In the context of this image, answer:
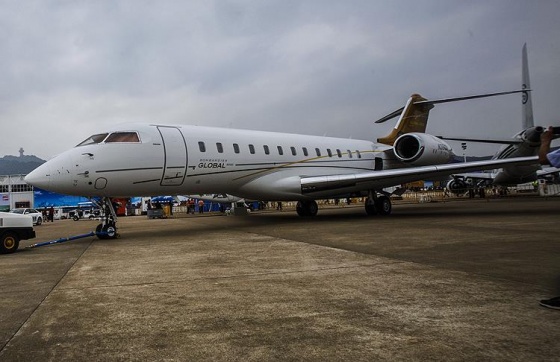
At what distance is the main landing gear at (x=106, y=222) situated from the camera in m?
11.5

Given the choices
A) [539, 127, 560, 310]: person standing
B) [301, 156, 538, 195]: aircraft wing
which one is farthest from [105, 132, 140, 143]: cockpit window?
[539, 127, 560, 310]: person standing

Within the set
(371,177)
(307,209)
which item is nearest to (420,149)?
(371,177)

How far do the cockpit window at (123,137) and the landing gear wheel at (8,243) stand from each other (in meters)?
3.29

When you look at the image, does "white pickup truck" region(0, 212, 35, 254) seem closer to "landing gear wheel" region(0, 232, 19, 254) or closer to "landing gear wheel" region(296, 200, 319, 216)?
"landing gear wheel" region(0, 232, 19, 254)

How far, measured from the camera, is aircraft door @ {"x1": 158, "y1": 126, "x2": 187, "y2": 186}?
12.0 m

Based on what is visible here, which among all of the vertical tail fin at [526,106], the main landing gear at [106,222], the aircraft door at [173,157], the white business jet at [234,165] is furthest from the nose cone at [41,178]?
the vertical tail fin at [526,106]

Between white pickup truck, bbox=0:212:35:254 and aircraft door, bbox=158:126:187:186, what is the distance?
3633 mm

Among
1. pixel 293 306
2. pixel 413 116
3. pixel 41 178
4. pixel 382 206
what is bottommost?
pixel 293 306

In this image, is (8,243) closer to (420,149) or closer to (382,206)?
(382,206)

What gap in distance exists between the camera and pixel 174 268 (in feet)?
20.5

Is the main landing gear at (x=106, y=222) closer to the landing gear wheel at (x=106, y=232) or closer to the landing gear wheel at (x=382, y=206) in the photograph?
the landing gear wheel at (x=106, y=232)

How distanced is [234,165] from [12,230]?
21.5 ft

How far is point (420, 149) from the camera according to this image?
17.6m

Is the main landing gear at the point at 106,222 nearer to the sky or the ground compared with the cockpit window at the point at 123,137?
nearer to the ground
